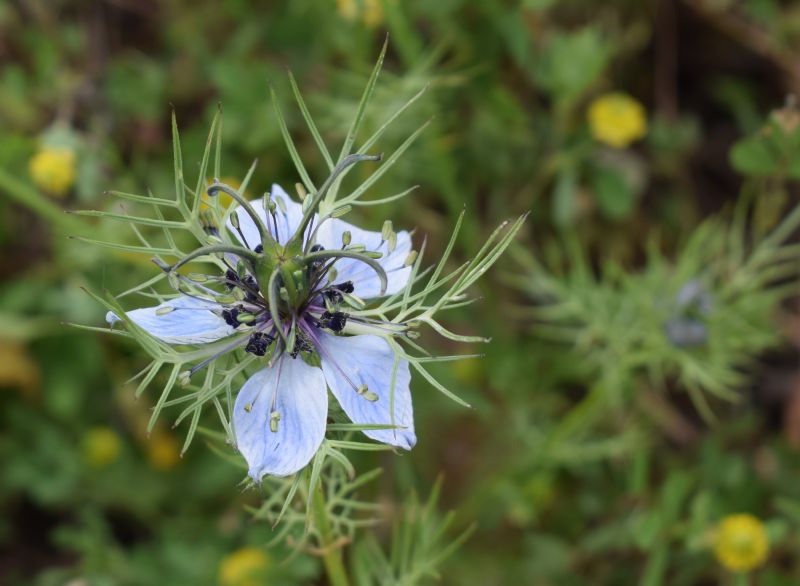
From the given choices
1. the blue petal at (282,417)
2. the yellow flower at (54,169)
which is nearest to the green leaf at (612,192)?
the yellow flower at (54,169)

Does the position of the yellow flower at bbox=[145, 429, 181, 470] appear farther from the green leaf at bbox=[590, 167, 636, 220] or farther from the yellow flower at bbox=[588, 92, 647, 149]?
the yellow flower at bbox=[588, 92, 647, 149]

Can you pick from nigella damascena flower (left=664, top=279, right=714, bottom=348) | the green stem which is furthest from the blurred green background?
the green stem

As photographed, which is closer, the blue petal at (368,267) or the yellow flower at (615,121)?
the blue petal at (368,267)

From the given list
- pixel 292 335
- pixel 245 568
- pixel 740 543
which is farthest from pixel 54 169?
pixel 740 543

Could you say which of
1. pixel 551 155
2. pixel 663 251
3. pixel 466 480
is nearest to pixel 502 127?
pixel 551 155

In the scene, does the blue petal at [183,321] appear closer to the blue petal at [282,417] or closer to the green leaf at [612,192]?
the blue petal at [282,417]

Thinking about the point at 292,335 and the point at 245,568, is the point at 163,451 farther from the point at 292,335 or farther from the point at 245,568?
the point at 292,335

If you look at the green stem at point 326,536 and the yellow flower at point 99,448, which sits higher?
the green stem at point 326,536

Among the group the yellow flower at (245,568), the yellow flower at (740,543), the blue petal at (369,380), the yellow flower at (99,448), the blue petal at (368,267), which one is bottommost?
the yellow flower at (245,568)
